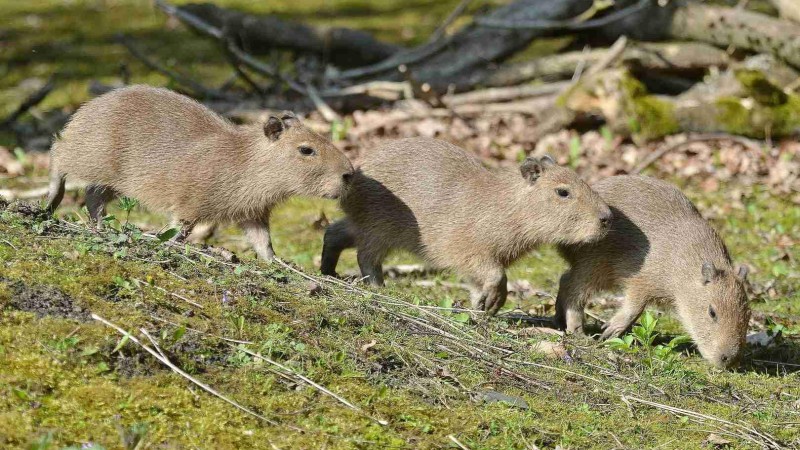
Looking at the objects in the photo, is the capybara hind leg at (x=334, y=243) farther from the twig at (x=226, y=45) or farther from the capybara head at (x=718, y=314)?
the twig at (x=226, y=45)

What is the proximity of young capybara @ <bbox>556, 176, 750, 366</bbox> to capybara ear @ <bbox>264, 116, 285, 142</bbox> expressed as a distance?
2.18 meters

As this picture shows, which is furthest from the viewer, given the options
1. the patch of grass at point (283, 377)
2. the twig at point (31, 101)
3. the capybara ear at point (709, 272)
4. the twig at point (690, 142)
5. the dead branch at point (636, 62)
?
the dead branch at point (636, 62)

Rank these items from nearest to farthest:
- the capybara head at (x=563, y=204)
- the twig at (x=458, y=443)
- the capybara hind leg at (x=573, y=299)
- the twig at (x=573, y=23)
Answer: the twig at (x=458, y=443), the capybara head at (x=563, y=204), the capybara hind leg at (x=573, y=299), the twig at (x=573, y=23)

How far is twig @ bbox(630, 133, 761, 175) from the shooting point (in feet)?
34.7

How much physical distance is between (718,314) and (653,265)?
601 mm

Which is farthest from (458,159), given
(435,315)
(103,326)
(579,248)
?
(103,326)

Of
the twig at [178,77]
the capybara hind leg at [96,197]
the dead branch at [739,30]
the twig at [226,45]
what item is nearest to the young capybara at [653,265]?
the capybara hind leg at [96,197]

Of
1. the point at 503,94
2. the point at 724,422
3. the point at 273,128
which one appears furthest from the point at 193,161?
the point at 503,94

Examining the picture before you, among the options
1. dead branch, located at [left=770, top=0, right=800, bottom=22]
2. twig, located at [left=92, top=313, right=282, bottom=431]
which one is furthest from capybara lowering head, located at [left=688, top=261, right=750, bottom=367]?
dead branch, located at [left=770, top=0, right=800, bottom=22]

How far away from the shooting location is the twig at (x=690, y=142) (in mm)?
10562

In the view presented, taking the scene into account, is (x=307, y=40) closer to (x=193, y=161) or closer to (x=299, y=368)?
(x=193, y=161)

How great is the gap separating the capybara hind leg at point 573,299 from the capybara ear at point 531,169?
2.28ft

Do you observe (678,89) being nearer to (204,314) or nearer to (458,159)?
(458,159)

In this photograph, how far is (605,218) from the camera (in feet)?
21.7
